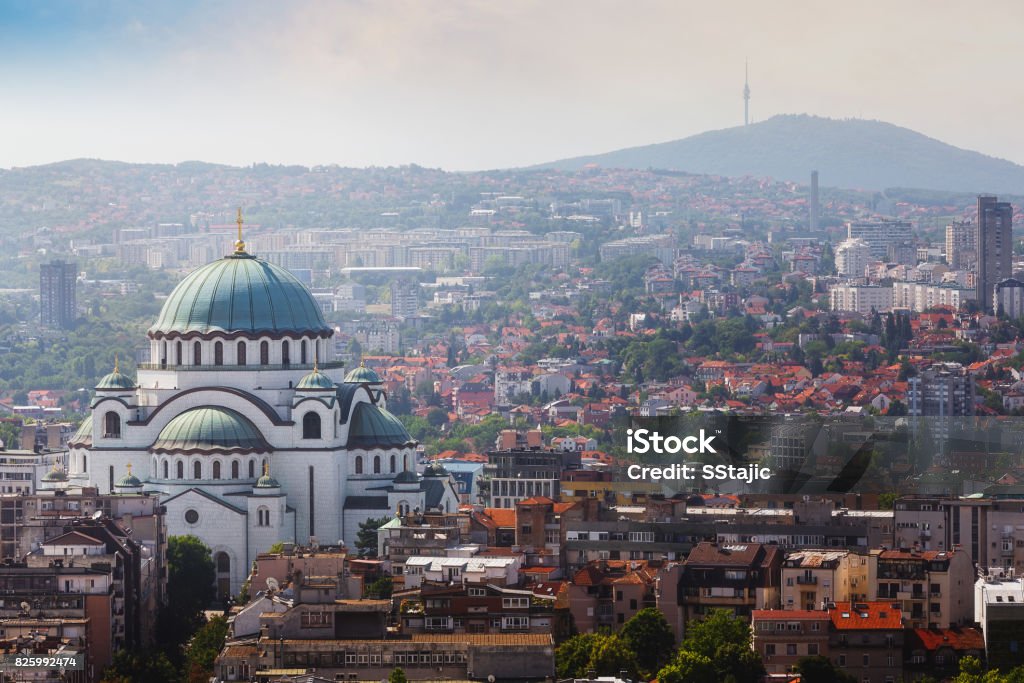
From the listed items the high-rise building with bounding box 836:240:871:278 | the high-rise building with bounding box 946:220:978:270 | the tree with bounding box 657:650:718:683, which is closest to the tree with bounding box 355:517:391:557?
the tree with bounding box 657:650:718:683

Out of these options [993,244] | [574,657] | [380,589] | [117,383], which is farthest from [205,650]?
[993,244]

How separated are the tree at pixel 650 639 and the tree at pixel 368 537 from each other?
1169 cm

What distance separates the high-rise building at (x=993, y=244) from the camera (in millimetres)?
152375

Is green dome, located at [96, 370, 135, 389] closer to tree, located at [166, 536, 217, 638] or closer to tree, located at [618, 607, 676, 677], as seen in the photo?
tree, located at [166, 536, 217, 638]

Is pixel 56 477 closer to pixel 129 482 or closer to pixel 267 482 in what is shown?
pixel 129 482

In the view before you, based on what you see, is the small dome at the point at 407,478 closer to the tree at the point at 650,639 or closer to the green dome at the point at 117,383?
the green dome at the point at 117,383

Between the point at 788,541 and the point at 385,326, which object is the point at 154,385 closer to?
the point at 788,541

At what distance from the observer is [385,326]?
168 m

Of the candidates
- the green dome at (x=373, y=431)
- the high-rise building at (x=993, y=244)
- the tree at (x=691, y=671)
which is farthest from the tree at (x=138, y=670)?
the high-rise building at (x=993, y=244)

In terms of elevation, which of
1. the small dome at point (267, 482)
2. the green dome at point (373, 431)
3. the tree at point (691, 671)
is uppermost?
the green dome at point (373, 431)

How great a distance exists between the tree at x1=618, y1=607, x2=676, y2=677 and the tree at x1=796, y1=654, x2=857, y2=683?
2.81m

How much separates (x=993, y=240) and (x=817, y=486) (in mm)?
103430

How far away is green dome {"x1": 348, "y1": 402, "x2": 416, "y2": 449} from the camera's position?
63.8 metres

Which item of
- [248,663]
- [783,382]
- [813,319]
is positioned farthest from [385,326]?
[248,663]
